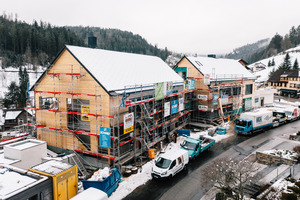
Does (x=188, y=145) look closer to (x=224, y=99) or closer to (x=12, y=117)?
(x=224, y=99)

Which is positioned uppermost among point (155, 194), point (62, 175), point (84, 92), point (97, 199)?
point (84, 92)

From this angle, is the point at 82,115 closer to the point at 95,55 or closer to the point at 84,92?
the point at 84,92

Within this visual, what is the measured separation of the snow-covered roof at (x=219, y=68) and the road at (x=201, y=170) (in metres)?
10.8

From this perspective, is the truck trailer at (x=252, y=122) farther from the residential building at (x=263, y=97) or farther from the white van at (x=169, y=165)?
the residential building at (x=263, y=97)

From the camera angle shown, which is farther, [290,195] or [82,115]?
[82,115]

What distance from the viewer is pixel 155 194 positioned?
1622cm

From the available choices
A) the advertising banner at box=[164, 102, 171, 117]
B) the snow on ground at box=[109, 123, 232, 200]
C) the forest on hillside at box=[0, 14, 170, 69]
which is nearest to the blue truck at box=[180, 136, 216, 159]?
the snow on ground at box=[109, 123, 232, 200]

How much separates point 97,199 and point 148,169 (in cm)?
814

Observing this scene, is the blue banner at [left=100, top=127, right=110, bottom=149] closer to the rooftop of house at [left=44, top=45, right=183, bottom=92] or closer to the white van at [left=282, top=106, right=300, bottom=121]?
the rooftop of house at [left=44, top=45, right=183, bottom=92]

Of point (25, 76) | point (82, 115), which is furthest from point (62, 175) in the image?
point (25, 76)

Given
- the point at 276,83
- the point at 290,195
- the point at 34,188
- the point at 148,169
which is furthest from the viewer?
the point at 276,83

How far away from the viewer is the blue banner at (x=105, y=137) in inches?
698

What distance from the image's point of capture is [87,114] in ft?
63.3

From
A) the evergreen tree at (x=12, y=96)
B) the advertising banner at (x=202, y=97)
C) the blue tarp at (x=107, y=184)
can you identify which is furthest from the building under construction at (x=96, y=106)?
the evergreen tree at (x=12, y=96)
